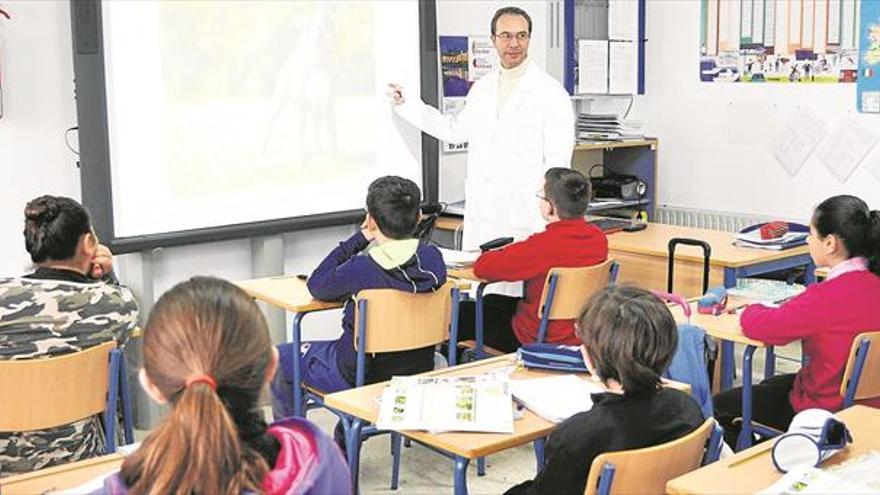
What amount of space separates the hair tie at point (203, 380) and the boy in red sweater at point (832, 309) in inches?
81.0

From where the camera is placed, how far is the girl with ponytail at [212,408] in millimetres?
1448

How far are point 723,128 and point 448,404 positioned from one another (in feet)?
14.0

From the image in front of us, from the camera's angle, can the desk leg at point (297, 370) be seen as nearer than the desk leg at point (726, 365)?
Yes

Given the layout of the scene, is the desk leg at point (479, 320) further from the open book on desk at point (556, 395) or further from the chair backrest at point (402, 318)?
the open book on desk at point (556, 395)

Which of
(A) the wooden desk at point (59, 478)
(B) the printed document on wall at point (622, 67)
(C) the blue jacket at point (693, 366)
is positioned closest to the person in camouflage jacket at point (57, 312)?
(A) the wooden desk at point (59, 478)

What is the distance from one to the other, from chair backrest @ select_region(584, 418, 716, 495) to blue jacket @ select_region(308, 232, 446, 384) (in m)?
1.45

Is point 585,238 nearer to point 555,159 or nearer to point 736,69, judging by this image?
point 555,159

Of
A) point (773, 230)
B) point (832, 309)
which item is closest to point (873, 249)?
point (832, 309)

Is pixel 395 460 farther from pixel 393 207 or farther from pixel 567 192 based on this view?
pixel 567 192

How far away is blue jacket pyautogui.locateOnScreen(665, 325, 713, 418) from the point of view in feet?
9.25

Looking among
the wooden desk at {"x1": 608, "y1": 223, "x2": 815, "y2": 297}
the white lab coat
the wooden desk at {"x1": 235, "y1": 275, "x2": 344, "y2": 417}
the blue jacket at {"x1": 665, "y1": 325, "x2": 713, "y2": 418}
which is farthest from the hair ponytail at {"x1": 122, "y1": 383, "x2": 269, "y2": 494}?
the white lab coat

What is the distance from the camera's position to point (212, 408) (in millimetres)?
1455

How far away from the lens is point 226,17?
4.36 m

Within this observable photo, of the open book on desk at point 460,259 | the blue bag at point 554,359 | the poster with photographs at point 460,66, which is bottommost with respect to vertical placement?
the blue bag at point 554,359
